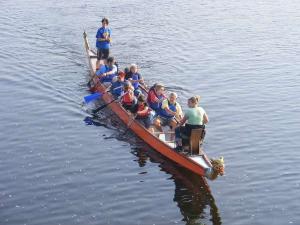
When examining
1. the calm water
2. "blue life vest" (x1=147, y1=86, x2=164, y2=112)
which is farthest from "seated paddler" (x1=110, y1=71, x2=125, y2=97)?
"blue life vest" (x1=147, y1=86, x2=164, y2=112)

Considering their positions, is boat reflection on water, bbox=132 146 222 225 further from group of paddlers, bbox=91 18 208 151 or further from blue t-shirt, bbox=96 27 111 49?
blue t-shirt, bbox=96 27 111 49

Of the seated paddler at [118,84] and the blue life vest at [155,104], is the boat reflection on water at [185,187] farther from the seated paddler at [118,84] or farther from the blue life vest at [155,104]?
the seated paddler at [118,84]

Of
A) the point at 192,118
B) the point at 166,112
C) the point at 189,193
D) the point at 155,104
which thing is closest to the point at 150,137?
Answer: the point at 166,112

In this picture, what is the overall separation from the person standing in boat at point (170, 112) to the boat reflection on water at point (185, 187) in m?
1.35

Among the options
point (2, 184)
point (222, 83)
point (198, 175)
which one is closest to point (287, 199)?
point (198, 175)

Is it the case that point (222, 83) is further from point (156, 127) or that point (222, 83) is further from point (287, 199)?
point (287, 199)

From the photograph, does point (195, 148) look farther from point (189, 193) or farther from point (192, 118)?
point (189, 193)

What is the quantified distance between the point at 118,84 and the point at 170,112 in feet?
15.5

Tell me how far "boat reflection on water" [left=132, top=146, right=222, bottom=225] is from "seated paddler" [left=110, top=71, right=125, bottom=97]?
4.47 metres

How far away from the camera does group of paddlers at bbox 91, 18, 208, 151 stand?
60.9ft

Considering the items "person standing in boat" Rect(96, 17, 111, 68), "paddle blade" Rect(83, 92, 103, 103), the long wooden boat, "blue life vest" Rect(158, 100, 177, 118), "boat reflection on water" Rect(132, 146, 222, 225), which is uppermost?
"person standing in boat" Rect(96, 17, 111, 68)

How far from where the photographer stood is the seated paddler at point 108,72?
1055 inches

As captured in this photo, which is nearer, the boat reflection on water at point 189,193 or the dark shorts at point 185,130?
the boat reflection on water at point 189,193

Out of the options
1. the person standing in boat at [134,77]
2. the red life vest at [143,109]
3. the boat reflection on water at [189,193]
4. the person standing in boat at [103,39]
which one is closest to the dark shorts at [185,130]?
the boat reflection on water at [189,193]
